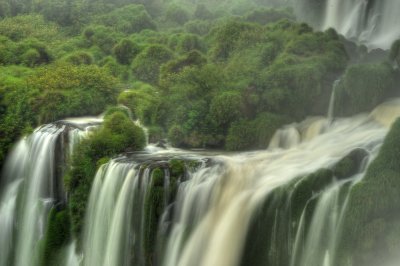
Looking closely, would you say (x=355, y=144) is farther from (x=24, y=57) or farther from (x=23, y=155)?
(x=24, y=57)

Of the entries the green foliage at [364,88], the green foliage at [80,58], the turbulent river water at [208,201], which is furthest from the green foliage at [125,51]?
the green foliage at [364,88]

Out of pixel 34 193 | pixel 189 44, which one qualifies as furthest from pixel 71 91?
pixel 189 44

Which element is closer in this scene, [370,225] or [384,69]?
[370,225]

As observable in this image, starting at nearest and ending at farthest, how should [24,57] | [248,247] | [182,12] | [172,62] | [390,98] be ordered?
1. [248,247]
2. [390,98]
3. [172,62]
4. [24,57]
5. [182,12]

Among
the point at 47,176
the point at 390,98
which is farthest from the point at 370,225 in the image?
the point at 47,176

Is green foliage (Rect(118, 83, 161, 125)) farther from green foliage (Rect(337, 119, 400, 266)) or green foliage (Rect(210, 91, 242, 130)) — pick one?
green foliage (Rect(337, 119, 400, 266))

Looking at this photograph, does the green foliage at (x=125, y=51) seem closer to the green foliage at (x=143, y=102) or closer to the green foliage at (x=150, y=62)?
the green foliage at (x=150, y=62)

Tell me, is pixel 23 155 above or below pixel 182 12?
below
